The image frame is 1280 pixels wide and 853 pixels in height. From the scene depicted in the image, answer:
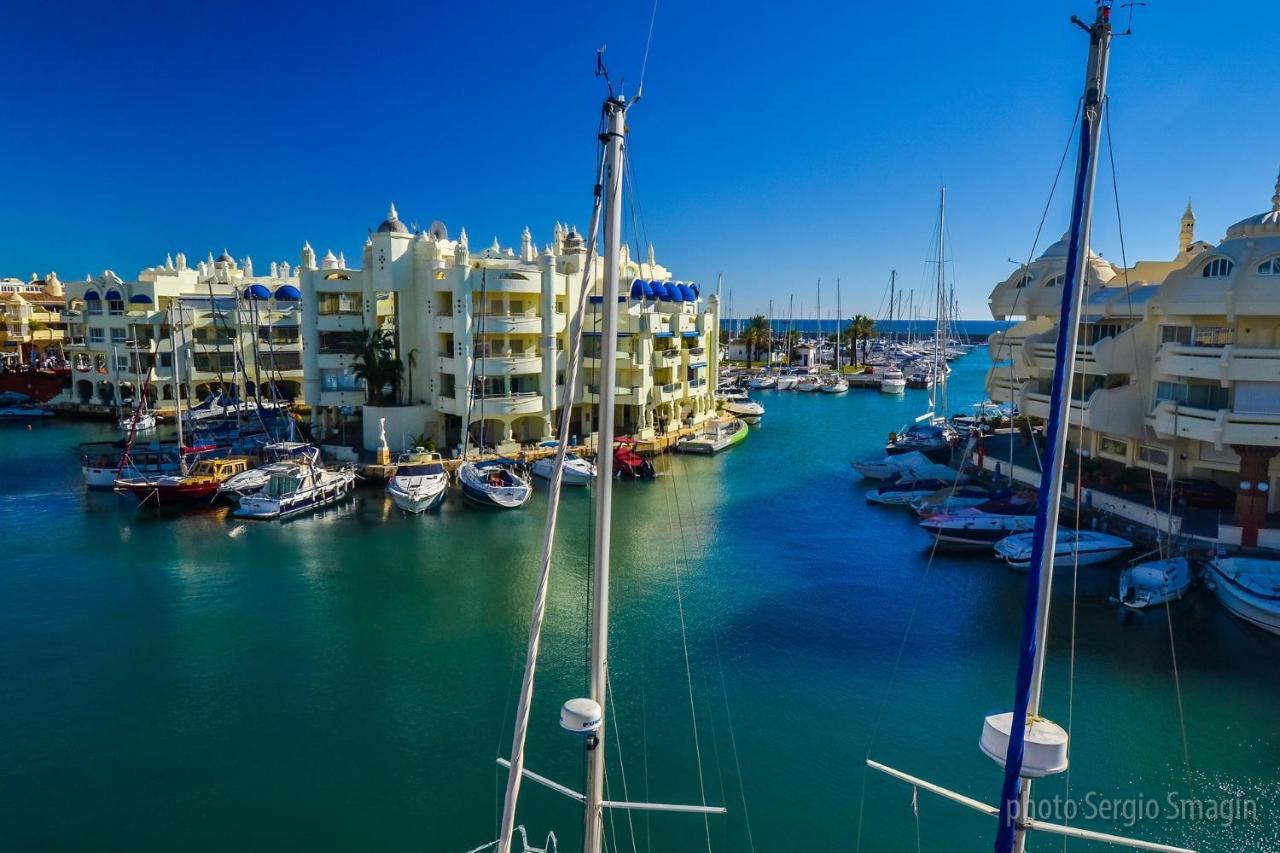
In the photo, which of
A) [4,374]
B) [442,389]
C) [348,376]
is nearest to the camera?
[442,389]

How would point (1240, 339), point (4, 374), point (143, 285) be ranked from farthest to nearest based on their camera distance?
1. point (4, 374)
2. point (143, 285)
3. point (1240, 339)

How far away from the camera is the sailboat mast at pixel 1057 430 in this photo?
731 centimetres

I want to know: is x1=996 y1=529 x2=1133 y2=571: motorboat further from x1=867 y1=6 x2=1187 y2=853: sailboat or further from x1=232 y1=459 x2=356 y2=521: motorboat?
x1=232 y1=459 x2=356 y2=521: motorboat

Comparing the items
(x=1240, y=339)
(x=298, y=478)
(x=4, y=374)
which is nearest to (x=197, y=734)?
(x=298, y=478)

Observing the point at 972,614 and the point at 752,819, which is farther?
the point at 972,614

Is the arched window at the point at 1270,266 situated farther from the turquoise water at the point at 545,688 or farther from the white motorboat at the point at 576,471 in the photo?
the white motorboat at the point at 576,471

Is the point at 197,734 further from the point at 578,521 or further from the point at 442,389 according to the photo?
the point at 442,389

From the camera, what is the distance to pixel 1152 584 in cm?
2123

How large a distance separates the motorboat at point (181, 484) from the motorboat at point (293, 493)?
7.14ft

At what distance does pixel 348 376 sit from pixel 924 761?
37.2 m

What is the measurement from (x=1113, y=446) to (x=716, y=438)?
21826mm

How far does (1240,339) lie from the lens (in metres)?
24.9

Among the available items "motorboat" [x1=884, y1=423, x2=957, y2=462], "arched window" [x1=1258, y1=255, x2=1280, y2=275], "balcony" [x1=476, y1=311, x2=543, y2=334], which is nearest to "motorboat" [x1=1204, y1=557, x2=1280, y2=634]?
"arched window" [x1=1258, y1=255, x2=1280, y2=275]

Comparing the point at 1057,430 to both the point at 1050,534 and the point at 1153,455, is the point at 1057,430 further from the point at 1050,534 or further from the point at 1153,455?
the point at 1153,455
